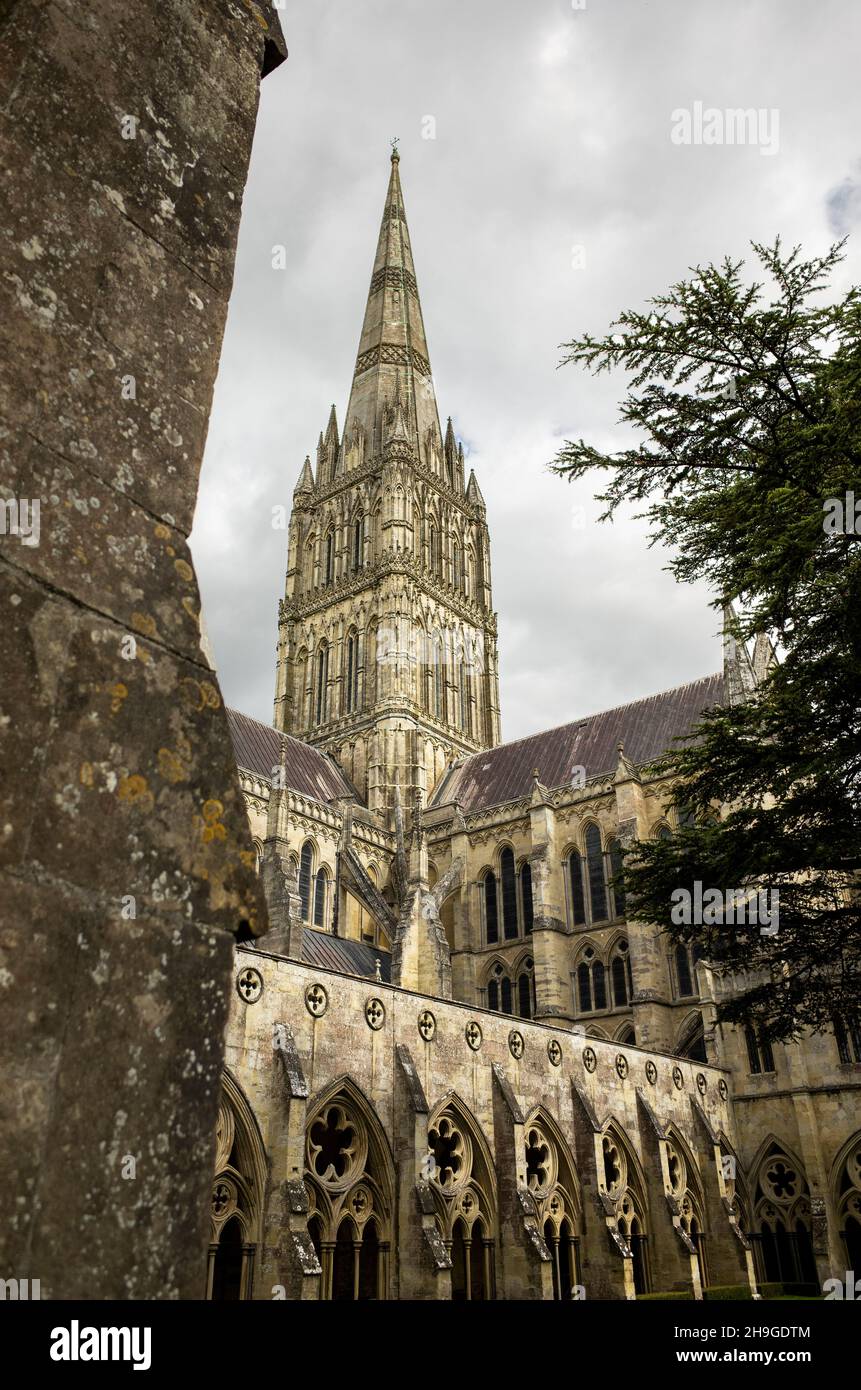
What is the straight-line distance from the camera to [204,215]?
268 cm

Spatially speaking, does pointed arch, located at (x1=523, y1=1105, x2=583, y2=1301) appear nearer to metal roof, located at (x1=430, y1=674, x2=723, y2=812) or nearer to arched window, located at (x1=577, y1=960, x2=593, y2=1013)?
arched window, located at (x1=577, y1=960, x2=593, y2=1013)

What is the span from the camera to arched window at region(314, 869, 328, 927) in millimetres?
31016

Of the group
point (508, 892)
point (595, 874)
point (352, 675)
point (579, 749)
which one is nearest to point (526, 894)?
point (508, 892)

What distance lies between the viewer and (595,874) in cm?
3189

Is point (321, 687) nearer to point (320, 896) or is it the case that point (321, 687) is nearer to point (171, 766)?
point (320, 896)

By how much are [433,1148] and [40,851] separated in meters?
15.4

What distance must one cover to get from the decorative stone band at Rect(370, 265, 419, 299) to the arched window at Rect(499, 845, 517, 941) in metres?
37.1

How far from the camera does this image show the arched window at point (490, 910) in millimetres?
33562

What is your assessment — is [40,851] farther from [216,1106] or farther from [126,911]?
[216,1106]

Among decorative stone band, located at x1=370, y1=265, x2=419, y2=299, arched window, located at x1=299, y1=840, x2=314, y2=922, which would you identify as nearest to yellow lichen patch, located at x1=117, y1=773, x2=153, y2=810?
arched window, located at x1=299, y1=840, x2=314, y2=922

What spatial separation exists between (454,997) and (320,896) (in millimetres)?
5810

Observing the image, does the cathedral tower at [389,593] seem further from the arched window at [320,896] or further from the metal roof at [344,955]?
the metal roof at [344,955]
